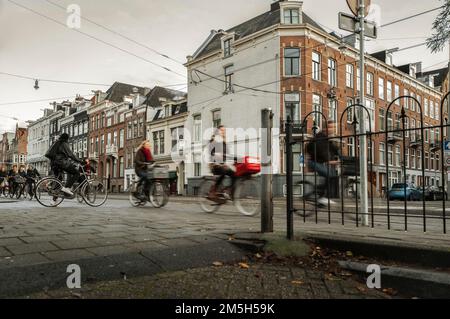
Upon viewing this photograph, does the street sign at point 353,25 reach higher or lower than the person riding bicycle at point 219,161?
higher

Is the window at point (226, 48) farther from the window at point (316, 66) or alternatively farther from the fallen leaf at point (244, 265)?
the fallen leaf at point (244, 265)

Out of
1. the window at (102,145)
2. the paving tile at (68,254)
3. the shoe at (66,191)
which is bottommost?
the paving tile at (68,254)

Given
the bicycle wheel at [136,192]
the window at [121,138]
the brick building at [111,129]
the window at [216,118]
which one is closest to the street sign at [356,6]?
the bicycle wheel at [136,192]

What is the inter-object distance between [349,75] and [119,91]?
29379 mm

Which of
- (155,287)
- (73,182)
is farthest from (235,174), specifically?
(155,287)

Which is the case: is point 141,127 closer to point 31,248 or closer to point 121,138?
point 121,138

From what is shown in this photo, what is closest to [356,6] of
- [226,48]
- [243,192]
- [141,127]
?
[243,192]

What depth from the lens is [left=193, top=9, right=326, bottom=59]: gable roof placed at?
27.7 m

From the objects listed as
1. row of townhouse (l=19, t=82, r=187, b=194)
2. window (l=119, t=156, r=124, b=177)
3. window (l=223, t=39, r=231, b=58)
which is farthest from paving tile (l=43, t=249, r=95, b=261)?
window (l=119, t=156, r=124, b=177)

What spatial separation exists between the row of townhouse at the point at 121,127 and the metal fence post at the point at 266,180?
92.1 feet

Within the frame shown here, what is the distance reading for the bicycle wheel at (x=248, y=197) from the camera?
7.17 m

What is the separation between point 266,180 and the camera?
3963 mm
